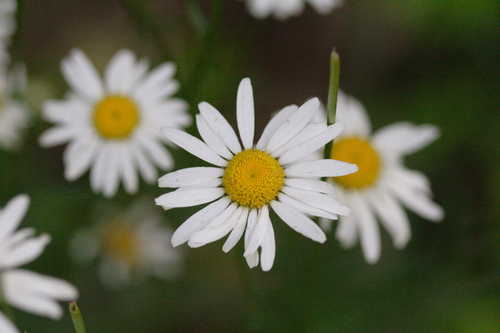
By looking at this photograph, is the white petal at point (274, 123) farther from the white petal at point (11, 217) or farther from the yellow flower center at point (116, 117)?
the yellow flower center at point (116, 117)

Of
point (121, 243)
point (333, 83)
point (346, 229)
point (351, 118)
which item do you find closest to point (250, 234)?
point (333, 83)

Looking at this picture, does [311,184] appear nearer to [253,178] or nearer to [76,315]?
[253,178]

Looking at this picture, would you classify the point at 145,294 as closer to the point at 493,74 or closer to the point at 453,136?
the point at 453,136

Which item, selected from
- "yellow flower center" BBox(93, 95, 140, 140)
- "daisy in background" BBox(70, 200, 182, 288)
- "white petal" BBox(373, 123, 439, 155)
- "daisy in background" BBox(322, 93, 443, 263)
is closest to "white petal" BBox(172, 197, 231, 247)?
"daisy in background" BBox(322, 93, 443, 263)

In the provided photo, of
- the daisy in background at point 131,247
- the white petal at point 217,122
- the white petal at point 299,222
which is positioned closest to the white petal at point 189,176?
the white petal at point 217,122

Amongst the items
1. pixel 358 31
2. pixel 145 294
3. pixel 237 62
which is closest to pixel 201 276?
pixel 145 294

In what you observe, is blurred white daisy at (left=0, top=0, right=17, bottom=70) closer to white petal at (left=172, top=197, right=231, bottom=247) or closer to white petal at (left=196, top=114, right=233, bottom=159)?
white petal at (left=196, top=114, right=233, bottom=159)
